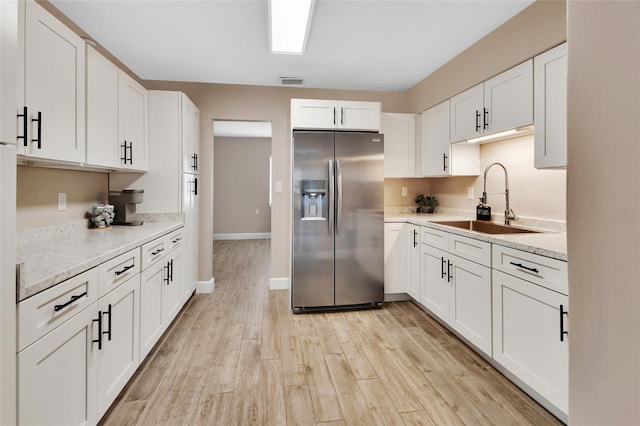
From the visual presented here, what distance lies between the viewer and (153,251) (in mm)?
2271

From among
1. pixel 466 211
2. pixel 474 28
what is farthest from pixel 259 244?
pixel 474 28

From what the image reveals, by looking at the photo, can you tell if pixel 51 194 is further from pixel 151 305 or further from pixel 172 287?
pixel 172 287

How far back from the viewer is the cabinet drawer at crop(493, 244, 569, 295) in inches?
63.5

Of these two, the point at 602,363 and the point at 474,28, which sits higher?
the point at 474,28

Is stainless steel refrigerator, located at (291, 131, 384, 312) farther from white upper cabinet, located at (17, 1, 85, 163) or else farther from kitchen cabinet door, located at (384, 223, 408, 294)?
white upper cabinet, located at (17, 1, 85, 163)

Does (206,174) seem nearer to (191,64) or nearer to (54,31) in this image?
(191,64)

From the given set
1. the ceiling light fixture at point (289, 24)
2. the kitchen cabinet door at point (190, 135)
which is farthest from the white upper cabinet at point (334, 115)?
the kitchen cabinet door at point (190, 135)

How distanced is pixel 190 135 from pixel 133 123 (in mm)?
702

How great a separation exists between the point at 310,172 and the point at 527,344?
7.10 ft

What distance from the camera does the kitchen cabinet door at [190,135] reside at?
10.2 ft

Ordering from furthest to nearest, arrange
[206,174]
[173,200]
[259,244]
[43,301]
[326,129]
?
1. [259,244]
2. [206,174]
3. [326,129]
4. [173,200]
5. [43,301]

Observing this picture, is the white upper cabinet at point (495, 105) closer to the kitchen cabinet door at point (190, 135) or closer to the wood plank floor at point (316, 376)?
the wood plank floor at point (316, 376)

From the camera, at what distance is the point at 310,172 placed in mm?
3137

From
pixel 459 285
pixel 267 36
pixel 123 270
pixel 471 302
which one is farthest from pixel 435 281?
pixel 267 36
